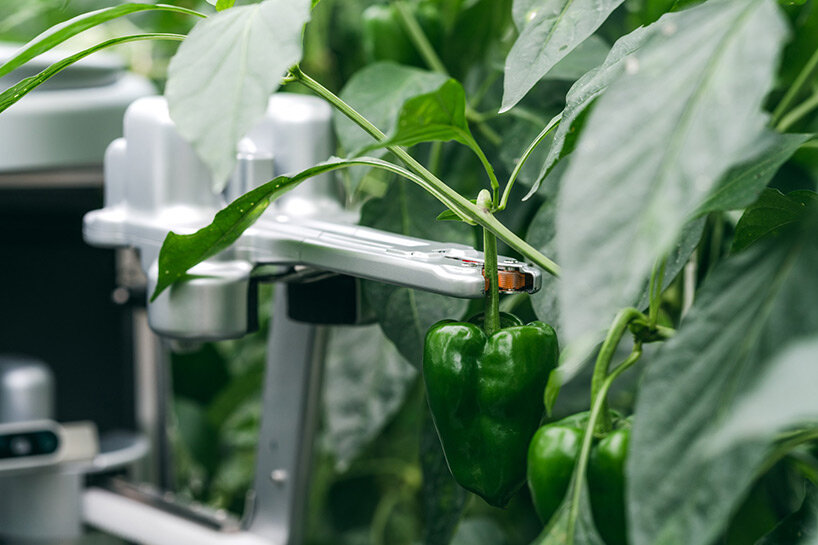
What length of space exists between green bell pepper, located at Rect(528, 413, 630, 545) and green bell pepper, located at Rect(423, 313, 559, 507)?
0.06 feet

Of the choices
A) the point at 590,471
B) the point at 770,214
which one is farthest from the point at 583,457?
the point at 770,214

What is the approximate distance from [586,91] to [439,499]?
21 centimetres

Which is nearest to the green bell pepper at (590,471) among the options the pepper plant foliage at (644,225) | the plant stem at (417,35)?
the pepper plant foliage at (644,225)

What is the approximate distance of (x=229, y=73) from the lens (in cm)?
22

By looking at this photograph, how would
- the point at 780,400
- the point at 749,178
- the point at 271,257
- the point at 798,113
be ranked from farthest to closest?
the point at 798,113 → the point at 271,257 → the point at 749,178 → the point at 780,400

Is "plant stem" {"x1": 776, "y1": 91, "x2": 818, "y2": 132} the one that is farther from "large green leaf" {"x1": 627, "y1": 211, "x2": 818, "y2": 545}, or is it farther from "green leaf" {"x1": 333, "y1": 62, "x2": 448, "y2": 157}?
"large green leaf" {"x1": 627, "y1": 211, "x2": 818, "y2": 545}

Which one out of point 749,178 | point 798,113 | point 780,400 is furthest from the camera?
point 798,113

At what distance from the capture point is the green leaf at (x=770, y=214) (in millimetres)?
295

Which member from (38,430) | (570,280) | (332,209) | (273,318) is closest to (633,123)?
(570,280)

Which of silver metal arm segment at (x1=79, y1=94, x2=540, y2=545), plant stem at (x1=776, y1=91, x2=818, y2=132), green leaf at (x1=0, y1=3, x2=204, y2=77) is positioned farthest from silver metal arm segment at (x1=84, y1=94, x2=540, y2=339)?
plant stem at (x1=776, y1=91, x2=818, y2=132)

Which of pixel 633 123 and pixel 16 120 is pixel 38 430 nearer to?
pixel 16 120

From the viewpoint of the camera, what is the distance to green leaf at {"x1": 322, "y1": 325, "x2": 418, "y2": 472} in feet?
1.81

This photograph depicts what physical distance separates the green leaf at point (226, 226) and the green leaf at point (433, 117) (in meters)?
0.02

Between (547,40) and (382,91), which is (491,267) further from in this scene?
(382,91)
